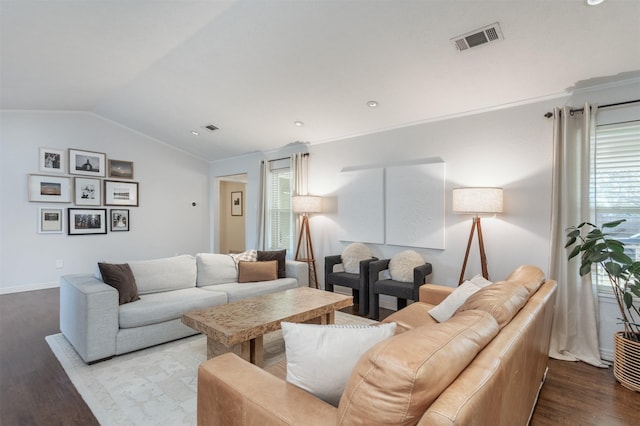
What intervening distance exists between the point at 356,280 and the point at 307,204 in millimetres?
1485

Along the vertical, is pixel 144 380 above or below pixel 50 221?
below

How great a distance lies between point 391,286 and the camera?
12.2ft

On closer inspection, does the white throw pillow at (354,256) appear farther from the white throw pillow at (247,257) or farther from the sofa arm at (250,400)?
the sofa arm at (250,400)

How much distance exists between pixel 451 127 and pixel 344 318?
2655 millimetres

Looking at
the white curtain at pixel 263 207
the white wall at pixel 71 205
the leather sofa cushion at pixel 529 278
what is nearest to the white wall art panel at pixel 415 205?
the leather sofa cushion at pixel 529 278

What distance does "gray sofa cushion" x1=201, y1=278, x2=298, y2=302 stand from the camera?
3.61 meters

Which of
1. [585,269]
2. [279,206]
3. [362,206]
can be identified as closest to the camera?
[585,269]

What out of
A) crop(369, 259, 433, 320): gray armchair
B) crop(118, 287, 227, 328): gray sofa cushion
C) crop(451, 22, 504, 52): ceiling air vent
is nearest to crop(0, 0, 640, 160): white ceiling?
crop(451, 22, 504, 52): ceiling air vent

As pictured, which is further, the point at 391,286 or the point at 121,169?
the point at 121,169

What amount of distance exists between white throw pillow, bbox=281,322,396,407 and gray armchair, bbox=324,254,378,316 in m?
2.78

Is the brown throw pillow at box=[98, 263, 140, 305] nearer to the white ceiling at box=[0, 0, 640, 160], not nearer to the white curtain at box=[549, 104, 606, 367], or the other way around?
the white ceiling at box=[0, 0, 640, 160]

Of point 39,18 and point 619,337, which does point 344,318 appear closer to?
point 619,337

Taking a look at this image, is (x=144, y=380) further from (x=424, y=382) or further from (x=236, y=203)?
(x=236, y=203)

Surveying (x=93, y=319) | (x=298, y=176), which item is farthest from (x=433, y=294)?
(x=298, y=176)
